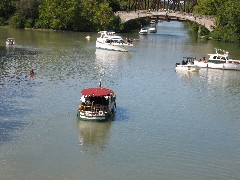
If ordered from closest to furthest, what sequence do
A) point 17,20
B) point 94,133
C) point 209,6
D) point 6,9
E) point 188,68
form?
point 94,133 < point 188,68 < point 17,20 < point 209,6 < point 6,9

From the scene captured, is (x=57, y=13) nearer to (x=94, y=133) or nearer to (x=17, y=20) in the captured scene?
(x=17, y=20)

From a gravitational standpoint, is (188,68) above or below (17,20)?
below

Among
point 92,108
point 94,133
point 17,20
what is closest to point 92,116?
point 92,108

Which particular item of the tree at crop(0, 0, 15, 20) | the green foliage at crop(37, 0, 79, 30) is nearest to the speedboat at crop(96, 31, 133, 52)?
the green foliage at crop(37, 0, 79, 30)

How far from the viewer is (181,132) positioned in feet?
117

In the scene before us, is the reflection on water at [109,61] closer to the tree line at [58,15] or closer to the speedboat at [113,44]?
the speedboat at [113,44]

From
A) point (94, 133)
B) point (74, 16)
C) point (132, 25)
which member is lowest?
point (94, 133)

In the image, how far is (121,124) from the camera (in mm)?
36719

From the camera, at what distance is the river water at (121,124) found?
93.7 ft

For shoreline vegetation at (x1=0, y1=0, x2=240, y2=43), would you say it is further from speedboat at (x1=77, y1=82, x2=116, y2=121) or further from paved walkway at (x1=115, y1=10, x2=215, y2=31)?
speedboat at (x1=77, y1=82, x2=116, y2=121)

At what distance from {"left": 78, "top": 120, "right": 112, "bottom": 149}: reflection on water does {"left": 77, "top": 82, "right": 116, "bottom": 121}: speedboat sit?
0.48 meters

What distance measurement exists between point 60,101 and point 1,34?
5981cm

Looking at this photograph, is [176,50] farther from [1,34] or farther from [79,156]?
[79,156]

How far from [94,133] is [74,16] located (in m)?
81.9
